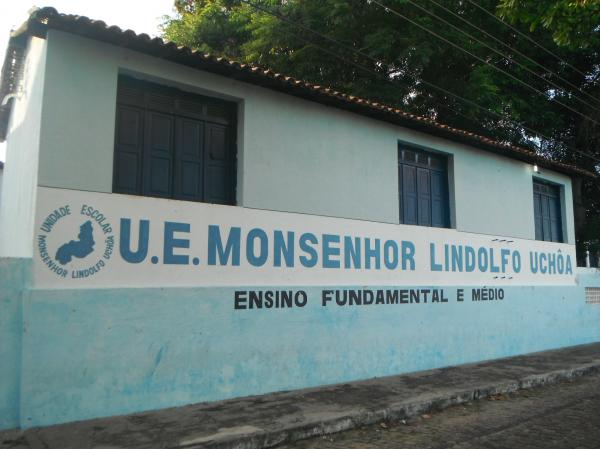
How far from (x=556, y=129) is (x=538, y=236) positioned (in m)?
5.57

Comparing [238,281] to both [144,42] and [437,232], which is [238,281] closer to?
[144,42]

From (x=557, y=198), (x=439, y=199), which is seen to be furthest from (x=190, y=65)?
(x=557, y=198)

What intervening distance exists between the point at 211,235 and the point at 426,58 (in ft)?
26.2

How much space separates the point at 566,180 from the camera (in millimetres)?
12414

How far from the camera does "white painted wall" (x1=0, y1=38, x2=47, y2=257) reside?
5.31 meters

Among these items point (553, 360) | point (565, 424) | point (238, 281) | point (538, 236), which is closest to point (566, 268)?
point (538, 236)

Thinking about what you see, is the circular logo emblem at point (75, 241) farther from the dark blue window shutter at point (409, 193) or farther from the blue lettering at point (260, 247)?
the dark blue window shutter at point (409, 193)

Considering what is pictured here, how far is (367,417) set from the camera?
5539 millimetres

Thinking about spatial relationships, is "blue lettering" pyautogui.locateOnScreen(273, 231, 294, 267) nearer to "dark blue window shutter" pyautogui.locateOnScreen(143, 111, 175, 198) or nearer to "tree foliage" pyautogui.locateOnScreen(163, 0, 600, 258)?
"dark blue window shutter" pyautogui.locateOnScreen(143, 111, 175, 198)

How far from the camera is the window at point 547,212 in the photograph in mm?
11641

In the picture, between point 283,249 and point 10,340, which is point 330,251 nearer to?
point 283,249

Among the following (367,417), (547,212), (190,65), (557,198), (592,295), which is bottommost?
(367,417)

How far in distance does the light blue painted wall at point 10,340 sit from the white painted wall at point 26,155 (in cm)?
30

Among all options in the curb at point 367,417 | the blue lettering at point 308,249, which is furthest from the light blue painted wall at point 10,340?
the blue lettering at point 308,249
